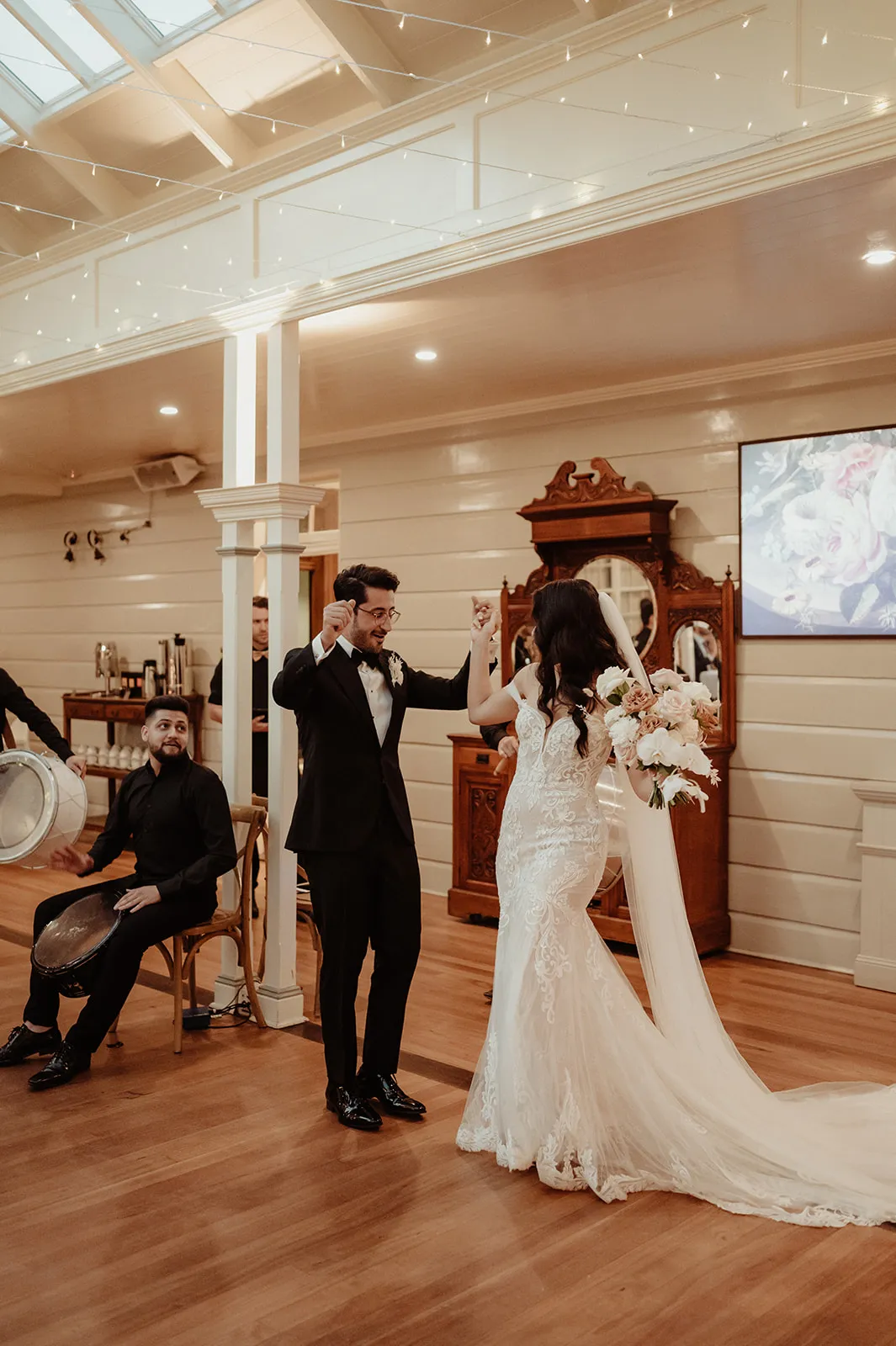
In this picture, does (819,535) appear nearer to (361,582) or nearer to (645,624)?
(645,624)

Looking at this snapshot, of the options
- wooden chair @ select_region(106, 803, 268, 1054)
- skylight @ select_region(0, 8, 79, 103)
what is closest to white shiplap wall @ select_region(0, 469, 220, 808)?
skylight @ select_region(0, 8, 79, 103)

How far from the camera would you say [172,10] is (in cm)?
447

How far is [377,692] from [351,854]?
53 centimetres

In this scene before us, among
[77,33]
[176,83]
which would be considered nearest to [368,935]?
[176,83]

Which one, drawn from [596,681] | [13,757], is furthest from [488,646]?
[13,757]

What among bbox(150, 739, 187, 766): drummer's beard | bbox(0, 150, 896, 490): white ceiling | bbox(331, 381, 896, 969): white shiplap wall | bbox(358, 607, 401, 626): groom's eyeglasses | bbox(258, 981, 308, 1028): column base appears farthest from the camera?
bbox(331, 381, 896, 969): white shiplap wall

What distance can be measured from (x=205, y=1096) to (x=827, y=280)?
3593mm

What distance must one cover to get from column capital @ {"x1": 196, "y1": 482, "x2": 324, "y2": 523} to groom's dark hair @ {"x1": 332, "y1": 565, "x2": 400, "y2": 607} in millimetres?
938

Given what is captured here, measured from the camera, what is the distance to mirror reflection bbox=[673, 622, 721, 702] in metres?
5.88

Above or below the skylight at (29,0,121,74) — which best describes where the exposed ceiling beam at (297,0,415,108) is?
below

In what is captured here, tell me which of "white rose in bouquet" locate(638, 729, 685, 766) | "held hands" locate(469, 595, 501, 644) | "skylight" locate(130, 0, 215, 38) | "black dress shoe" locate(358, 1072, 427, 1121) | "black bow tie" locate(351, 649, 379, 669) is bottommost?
"black dress shoe" locate(358, 1072, 427, 1121)

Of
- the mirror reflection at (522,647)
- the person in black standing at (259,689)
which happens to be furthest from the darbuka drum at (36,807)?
the mirror reflection at (522,647)

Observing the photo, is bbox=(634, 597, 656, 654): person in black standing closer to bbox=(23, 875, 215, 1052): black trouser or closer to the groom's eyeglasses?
the groom's eyeglasses

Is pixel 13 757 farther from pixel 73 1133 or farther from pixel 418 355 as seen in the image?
pixel 418 355
